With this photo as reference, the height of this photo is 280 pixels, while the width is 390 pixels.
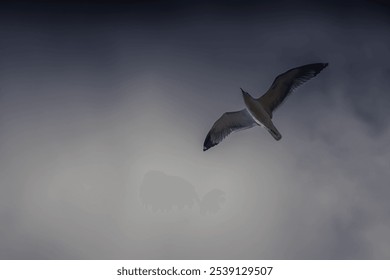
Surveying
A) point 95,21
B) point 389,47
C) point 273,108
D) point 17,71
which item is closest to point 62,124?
point 17,71

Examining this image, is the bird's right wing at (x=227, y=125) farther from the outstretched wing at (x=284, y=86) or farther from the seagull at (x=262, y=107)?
the outstretched wing at (x=284, y=86)

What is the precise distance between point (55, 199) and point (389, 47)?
2218 millimetres

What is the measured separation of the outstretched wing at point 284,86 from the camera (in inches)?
112

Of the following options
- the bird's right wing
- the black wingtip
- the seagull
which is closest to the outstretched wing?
the seagull

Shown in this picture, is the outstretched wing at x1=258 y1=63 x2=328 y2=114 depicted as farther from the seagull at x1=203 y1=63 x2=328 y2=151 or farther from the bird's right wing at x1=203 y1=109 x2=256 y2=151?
the bird's right wing at x1=203 y1=109 x2=256 y2=151

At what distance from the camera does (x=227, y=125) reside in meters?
2.94

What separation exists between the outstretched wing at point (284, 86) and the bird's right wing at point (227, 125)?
0.12 m

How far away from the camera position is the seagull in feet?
9.24

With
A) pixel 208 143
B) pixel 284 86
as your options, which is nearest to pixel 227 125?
pixel 208 143

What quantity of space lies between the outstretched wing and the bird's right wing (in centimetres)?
12

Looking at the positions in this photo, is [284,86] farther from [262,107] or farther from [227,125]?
[227,125]

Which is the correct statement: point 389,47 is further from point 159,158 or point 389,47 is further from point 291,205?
point 159,158

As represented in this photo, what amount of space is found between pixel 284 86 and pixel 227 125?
38 cm

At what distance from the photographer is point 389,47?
10.8 feet
